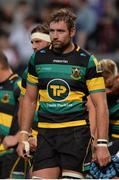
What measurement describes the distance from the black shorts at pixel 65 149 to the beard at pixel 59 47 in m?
0.83

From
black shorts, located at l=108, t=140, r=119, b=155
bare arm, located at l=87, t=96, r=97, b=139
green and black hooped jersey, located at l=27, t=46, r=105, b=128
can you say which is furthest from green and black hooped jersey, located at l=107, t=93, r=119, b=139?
green and black hooped jersey, located at l=27, t=46, r=105, b=128

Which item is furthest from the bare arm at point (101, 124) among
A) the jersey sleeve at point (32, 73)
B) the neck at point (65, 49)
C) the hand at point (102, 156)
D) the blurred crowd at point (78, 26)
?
the blurred crowd at point (78, 26)

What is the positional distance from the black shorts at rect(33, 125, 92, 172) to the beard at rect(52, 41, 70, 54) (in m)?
0.83

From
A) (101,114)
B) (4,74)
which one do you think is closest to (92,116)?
(101,114)

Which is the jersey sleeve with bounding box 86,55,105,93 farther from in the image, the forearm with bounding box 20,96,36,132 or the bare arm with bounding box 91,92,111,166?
the forearm with bounding box 20,96,36,132

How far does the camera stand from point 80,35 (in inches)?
698

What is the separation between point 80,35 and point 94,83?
8.45 metres

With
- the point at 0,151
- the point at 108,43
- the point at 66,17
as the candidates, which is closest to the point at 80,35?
the point at 108,43

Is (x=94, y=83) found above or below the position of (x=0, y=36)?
below

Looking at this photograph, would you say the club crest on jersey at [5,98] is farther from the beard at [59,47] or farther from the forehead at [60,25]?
the forehead at [60,25]

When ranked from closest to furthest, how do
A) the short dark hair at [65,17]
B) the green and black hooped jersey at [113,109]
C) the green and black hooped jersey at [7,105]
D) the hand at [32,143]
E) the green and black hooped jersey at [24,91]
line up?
1. the short dark hair at [65,17]
2. the hand at [32,143]
3. the green and black hooped jersey at [24,91]
4. the green and black hooped jersey at [113,109]
5. the green and black hooped jersey at [7,105]

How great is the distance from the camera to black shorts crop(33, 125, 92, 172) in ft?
30.9

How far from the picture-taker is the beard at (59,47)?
9.39 metres

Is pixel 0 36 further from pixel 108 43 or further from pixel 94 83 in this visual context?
pixel 94 83
